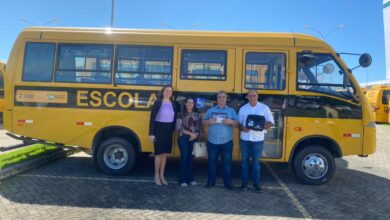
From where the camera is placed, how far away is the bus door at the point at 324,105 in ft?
22.0

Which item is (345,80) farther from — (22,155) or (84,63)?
(22,155)

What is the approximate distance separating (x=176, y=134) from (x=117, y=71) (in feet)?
5.60

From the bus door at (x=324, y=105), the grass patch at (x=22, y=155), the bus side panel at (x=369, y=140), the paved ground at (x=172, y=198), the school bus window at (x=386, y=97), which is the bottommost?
the paved ground at (x=172, y=198)

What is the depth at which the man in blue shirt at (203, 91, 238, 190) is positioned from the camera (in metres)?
6.28

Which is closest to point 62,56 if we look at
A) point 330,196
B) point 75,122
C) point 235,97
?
point 75,122

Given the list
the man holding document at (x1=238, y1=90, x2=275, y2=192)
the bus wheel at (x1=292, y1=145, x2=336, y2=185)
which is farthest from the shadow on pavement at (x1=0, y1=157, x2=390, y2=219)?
the man holding document at (x1=238, y1=90, x2=275, y2=192)

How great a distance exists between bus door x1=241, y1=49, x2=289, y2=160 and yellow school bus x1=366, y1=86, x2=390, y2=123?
54.0 feet

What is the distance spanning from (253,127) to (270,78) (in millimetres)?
1173

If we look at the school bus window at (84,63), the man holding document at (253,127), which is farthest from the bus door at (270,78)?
the school bus window at (84,63)

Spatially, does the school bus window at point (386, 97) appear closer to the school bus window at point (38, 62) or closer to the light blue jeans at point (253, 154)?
the light blue jeans at point (253, 154)

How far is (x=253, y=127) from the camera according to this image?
6164 millimetres

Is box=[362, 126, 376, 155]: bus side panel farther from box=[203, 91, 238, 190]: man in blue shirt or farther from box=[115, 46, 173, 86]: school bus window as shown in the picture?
box=[115, 46, 173, 86]: school bus window

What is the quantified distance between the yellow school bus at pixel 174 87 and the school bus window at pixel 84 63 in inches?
0.8

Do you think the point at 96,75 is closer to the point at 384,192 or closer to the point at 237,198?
the point at 237,198
